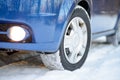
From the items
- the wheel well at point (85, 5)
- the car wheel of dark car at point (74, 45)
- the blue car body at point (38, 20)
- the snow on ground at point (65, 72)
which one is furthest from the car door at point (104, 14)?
the blue car body at point (38, 20)

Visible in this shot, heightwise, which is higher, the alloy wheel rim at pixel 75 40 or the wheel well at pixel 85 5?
the wheel well at pixel 85 5

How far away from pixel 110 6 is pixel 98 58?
0.93m

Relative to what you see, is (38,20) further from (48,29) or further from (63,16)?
(63,16)

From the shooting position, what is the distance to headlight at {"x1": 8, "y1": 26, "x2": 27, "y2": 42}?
3.27 meters

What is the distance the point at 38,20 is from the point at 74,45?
78 cm

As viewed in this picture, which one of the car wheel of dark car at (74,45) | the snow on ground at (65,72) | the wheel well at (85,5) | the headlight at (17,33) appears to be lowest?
the snow on ground at (65,72)

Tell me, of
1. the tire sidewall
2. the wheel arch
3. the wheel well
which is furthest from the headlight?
the wheel well

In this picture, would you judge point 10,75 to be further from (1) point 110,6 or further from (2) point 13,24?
(1) point 110,6

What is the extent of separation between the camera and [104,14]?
4.81m

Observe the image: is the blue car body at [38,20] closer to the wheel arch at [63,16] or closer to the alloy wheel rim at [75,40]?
the wheel arch at [63,16]

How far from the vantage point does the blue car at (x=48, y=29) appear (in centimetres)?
319

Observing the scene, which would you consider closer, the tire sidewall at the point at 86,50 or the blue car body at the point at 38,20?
the blue car body at the point at 38,20

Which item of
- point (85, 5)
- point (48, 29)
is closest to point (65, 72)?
point (48, 29)

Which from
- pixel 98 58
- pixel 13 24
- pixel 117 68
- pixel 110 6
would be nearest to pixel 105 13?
pixel 110 6
